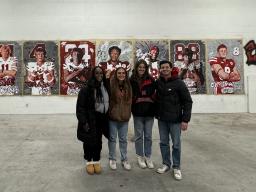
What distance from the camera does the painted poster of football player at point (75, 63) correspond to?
1204cm

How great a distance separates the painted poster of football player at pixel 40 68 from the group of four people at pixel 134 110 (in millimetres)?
7020

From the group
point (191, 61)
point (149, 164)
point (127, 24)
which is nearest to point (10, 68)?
point (127, 24)

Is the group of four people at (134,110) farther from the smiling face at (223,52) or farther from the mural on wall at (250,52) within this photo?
the mural on wall at (250,52)

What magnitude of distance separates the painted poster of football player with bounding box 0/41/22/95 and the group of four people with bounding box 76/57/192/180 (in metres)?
7.45

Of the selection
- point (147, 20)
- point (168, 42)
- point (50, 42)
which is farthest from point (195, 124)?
point (50, 42)

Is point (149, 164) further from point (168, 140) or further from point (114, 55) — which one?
point (114, 55)

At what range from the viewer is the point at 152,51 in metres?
12.3

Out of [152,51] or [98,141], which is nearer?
[98,141]

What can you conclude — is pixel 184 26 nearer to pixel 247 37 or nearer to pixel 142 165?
pixel 247 37

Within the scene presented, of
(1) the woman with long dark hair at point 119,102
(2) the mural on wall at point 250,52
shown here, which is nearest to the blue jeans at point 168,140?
(1) the woman with long dark hair at point 119,102

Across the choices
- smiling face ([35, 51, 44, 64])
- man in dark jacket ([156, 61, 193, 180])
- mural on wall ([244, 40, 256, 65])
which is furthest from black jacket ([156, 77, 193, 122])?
mural on wall ([244, 40, 256, 65])

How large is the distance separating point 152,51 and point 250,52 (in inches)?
141

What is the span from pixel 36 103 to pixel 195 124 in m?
5.54

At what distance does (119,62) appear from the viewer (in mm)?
12164
